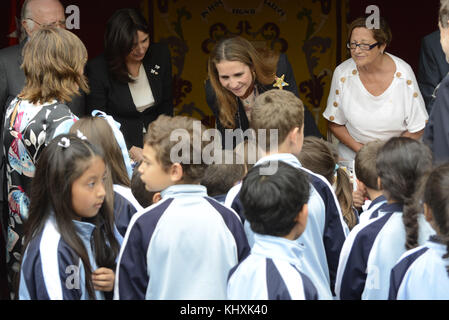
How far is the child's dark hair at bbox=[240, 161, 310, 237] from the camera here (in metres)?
2.53

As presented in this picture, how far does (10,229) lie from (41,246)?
1109 mm

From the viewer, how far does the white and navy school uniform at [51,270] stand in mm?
2641

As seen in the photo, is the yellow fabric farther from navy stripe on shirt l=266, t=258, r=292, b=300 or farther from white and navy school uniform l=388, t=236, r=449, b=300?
navy stripe on shirt l=266, t=258, r=292, b=300

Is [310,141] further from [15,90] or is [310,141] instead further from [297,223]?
[15,90]

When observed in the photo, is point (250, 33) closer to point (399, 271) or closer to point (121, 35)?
point (121, 35)

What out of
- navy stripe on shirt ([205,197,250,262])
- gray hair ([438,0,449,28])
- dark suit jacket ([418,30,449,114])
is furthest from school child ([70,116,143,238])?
dark suit jacket ([418,30,449,114])

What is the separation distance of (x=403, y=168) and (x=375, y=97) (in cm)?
200

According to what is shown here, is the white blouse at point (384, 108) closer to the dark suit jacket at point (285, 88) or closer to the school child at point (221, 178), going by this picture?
the dark suit jacket at point (285, 88)

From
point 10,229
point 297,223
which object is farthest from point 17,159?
point 297,223

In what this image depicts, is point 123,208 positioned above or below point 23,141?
below

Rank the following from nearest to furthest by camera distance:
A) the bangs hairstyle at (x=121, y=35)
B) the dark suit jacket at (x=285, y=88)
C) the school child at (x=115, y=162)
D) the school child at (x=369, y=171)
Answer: the school child at (x=115, y=162)
the school child at (x=369, y=171)
the dark suit jacket at (x=285, y=88)
the bangs hairstyle at (x=121, y=35)

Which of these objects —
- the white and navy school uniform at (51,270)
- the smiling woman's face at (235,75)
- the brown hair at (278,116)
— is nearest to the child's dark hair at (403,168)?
the brown hair at (278,116)

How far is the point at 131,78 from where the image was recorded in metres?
4.69

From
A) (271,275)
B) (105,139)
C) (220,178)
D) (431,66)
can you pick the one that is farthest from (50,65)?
(431,66)
